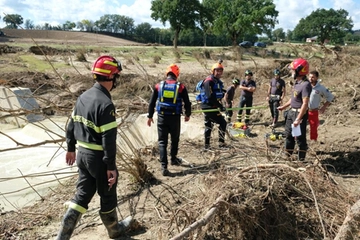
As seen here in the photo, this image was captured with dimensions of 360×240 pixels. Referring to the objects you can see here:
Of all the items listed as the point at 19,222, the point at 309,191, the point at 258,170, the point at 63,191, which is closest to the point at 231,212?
the point at 258,170

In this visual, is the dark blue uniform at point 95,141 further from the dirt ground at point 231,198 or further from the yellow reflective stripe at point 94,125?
the dirt ground at point 231,198

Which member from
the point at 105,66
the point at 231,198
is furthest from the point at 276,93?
the point at 105,66

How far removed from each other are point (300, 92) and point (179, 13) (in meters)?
36.4

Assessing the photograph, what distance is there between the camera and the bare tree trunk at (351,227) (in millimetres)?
2686

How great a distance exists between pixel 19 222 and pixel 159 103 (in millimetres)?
2482

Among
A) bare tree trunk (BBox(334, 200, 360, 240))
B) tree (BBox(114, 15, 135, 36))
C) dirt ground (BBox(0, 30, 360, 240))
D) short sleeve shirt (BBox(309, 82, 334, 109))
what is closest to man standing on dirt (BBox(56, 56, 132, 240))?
dirt ground (BBox(0, 30, 360, 240))

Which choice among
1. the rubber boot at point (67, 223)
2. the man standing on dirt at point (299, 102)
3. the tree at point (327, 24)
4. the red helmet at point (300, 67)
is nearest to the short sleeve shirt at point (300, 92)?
the man standing on dirt at point (299, 102)

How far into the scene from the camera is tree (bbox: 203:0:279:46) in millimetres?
37938

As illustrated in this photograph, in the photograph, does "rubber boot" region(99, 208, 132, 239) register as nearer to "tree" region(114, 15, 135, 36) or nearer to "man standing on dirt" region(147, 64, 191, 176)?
"man standing on dirt" region(147, 64, 191, 176)

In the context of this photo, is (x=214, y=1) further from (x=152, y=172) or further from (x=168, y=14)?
(x=152, y=172)

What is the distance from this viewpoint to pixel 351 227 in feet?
8.91

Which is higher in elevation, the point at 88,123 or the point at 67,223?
the point at 88,123

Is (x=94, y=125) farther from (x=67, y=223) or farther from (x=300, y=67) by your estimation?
(x=300, y=67)

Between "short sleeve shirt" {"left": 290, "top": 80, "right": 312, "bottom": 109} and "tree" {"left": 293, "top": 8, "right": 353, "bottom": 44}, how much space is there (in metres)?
59.2
